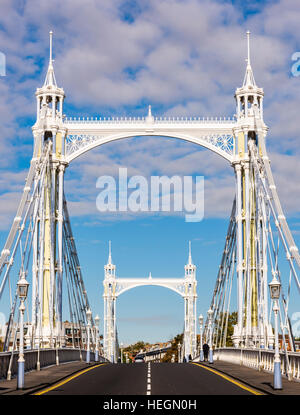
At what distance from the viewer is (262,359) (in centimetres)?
3294

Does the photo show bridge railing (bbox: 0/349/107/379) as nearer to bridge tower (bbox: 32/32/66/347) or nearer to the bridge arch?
bridge tower (bbox: 32/32/66/347)

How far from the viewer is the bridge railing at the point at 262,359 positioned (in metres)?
27.3

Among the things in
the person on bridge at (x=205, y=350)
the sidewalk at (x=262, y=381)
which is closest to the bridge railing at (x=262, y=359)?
the sidewalk at (x=262, y=381)

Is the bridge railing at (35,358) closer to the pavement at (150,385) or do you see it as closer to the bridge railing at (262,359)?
the pavement at (150,385)

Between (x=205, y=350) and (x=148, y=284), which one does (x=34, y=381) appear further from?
(x=148, y=284)

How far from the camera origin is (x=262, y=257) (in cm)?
3991

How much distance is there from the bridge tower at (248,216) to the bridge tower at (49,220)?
32.5ft

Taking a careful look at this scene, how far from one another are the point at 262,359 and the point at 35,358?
402 inches

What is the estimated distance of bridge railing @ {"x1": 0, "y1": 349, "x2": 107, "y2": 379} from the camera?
27.2 meters

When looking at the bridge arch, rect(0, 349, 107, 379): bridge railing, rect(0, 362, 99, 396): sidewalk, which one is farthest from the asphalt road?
the bridge arch

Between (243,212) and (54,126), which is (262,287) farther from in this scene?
(54,126)

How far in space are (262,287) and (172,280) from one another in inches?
2543
